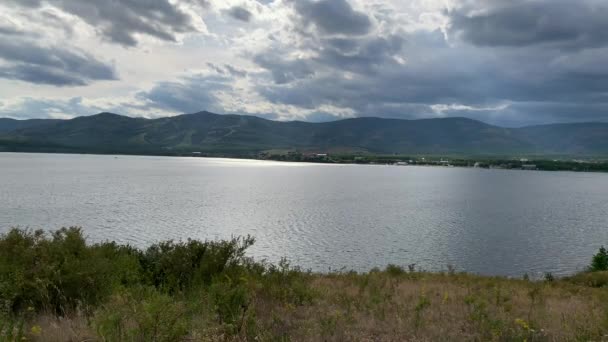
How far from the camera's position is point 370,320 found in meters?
9.52

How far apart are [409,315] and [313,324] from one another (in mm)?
2736

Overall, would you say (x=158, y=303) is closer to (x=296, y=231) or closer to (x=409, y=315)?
(x=409, y=315)

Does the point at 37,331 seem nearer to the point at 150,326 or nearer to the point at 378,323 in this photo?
the point at 150,326

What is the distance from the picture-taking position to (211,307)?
923 cm

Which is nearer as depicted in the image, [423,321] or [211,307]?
[211,307]

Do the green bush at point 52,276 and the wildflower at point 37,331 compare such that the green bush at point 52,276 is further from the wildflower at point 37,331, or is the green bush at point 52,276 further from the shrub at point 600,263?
the shrub at point 600,263

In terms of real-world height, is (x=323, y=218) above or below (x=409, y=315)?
below

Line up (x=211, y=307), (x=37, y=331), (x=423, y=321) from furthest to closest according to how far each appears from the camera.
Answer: (x=423, y=321), (x=211, y=307), (x=37, y=331)

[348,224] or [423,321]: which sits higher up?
[423,321]

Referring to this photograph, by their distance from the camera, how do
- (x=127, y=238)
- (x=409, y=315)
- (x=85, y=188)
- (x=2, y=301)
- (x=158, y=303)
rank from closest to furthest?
(x=158, y=303), (x=2, y=301), (x=409, y=315), (x=127, y=238), (x=85, y=188)

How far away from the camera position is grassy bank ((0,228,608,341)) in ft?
24.7

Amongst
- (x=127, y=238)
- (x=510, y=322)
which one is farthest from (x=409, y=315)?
(x=127, y=238)

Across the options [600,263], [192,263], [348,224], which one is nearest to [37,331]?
[192,263]

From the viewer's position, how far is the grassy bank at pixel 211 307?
7.54m
